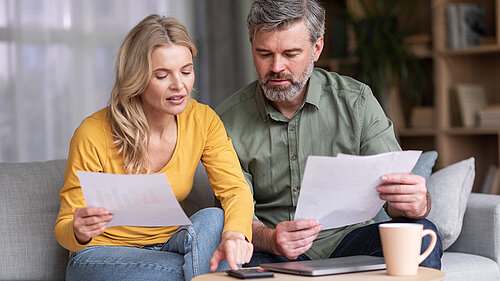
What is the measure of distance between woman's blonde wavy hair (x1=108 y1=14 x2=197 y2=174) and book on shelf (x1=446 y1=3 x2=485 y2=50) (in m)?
2.05

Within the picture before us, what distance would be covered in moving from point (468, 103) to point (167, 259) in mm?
2304

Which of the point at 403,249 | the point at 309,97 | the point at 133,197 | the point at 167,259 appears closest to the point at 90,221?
the point at 133,197

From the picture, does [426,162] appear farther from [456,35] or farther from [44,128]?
[44,128]

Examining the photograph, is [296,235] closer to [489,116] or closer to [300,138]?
[300,138]

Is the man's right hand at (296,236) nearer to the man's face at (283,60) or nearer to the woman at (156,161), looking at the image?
the woman at (156,161)

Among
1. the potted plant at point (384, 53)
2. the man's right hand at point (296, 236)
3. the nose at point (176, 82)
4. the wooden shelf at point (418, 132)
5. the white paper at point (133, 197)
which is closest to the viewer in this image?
the white paper at point (133, 197)

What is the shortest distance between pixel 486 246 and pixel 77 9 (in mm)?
2526

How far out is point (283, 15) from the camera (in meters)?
1.70

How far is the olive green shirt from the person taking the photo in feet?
5.81

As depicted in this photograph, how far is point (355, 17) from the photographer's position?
3.49 m

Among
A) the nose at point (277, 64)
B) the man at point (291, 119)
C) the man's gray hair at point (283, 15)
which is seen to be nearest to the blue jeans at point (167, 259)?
the man at point (291, 119)

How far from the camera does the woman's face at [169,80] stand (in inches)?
62.8

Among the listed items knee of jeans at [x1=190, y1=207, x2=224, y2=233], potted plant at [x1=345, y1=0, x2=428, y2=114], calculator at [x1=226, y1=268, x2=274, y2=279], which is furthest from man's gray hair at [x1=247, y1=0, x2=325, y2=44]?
potted plant at [x1=345, y1=0, x2=428, y2=114]

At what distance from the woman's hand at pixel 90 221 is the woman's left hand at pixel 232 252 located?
24 cm
